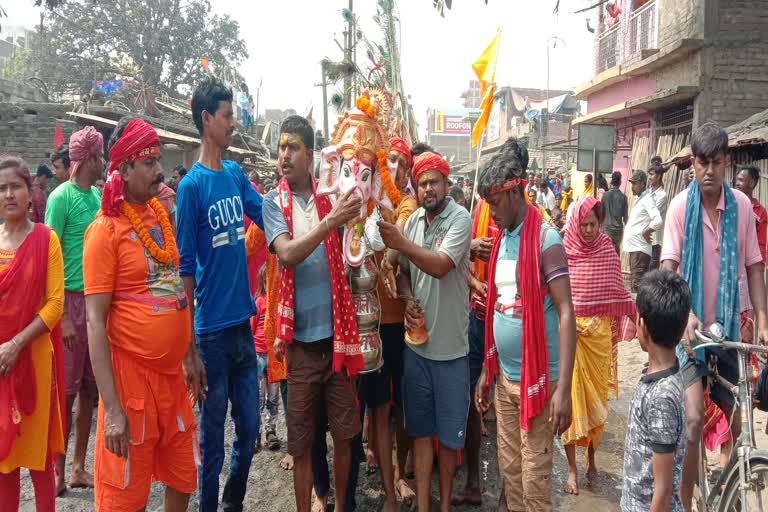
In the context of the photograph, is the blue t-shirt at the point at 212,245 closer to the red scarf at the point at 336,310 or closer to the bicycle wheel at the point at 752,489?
the red scarf at the point at 336,310

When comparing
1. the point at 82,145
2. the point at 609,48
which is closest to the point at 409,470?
the point at 82,145

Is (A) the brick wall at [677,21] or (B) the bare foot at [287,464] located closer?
(B) the bare foot at [287,464]

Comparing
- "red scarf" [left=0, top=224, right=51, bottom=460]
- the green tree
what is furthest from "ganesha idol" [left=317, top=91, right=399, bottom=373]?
the green tree

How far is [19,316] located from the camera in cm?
288

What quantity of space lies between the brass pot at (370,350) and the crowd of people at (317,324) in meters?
0.09

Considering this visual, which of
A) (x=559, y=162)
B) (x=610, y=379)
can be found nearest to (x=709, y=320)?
(x=610, y=379)

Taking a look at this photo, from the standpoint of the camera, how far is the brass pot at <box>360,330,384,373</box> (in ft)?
10.0

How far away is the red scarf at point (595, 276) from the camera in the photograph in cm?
413

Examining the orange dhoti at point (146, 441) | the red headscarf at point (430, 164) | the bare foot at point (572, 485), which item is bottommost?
the bare foot at point (572, 485)

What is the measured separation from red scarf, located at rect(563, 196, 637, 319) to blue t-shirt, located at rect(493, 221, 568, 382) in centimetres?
128

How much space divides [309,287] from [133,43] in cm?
3724

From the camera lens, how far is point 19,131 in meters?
13.6

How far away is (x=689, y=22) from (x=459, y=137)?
2421 inches

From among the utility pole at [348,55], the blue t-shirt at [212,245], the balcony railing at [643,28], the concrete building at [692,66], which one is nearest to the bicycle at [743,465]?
the blue t-shirt at [212,245]
